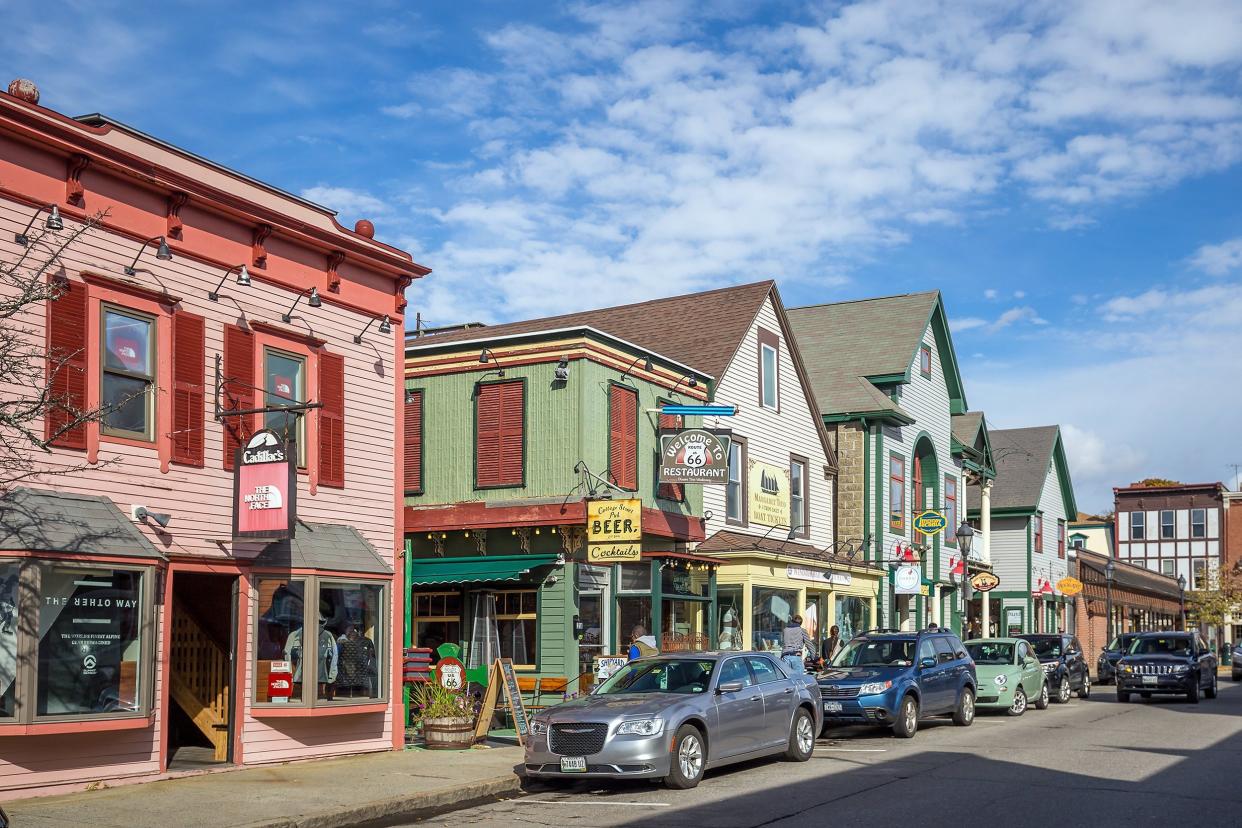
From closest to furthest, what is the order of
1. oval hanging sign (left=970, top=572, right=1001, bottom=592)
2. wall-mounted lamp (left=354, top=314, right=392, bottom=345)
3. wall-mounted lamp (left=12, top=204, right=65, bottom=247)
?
wall-mounted lamp (left=12, top=204, right=65, bottom=247) < wall-mounted lamp (left=354, top=314, right=392, bottom=345) < oval hanging sign (left=970, top=572, right=1001, bottom=592)

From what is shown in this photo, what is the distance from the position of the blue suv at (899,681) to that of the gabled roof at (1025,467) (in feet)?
86.4

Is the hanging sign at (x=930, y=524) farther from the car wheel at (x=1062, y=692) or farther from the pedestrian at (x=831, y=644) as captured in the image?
the pedestrian at (x=831, y=644)

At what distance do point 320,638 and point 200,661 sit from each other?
154 cm

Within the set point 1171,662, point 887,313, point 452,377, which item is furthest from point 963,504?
point 452,377

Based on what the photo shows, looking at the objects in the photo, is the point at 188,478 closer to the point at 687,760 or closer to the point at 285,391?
the point at 285,391

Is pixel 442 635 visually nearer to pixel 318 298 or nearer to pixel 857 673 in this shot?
pixel 857 673

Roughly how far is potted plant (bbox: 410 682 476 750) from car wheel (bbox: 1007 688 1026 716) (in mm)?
12096

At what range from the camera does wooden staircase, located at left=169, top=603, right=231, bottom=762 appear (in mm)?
16438

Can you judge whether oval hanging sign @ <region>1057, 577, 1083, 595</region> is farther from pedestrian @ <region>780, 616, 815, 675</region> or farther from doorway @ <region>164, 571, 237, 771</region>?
doorway @ <region>164, 571, 237, 771</region>

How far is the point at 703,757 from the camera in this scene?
15.0m

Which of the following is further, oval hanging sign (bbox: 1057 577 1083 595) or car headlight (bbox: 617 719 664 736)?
oval hanging sign (bbox: 1057 577 1083 595)

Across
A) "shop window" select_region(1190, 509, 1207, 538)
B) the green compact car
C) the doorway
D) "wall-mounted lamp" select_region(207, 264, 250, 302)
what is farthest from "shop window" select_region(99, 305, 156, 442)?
"shop window" select_region(1190, 509, 1207, 538)

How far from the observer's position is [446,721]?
18.2m

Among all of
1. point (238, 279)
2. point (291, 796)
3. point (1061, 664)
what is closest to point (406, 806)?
point (291, 796)
